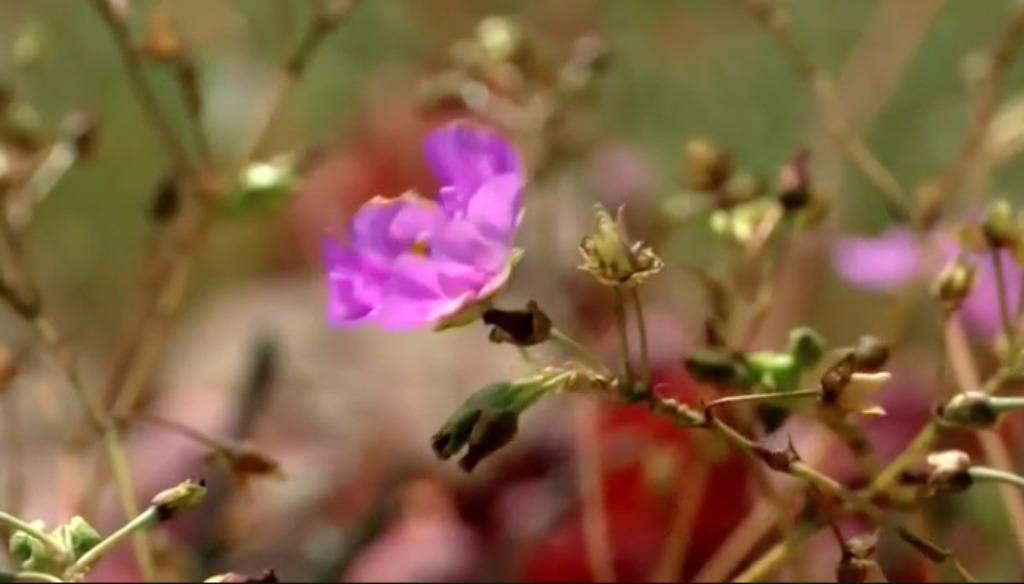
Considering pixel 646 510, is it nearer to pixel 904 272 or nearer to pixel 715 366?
pixel 904 272

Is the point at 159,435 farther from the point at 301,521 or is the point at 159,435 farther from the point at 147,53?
the point at 147,53

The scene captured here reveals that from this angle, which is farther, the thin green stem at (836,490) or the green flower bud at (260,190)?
the green flower bud at (260,190)

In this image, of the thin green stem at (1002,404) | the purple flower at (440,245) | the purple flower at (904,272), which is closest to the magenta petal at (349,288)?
the purple flower at (440,245)

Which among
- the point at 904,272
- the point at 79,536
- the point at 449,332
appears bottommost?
the point at 449,332

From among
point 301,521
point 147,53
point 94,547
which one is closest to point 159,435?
point 301,521

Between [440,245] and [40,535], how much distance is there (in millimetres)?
73

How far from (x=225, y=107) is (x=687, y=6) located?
0.33 metres

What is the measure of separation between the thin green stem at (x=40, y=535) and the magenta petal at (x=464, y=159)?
0.26 feet

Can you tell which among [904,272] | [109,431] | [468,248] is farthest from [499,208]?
[904,272]

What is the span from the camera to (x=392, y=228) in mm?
240

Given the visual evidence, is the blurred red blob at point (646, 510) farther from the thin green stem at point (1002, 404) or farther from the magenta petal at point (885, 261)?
the thin green stem at point (1002, 404)

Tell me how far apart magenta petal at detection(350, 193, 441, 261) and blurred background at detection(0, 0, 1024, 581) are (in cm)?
6

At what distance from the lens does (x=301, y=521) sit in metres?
0.52

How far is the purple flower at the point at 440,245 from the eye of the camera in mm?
222
